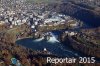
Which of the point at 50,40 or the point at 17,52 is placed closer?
the point at 17,52

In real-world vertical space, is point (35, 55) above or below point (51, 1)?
above

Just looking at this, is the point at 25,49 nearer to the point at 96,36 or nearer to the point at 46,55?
the point at 46,55

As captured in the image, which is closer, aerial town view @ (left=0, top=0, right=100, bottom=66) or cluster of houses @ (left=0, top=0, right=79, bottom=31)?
aerial town view @ (left=0, top=0, right=100, bottom=66)

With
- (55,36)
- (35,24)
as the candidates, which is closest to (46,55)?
(55,36)

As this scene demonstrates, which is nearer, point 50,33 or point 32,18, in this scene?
point 50,33

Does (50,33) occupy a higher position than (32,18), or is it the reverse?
(50,33)

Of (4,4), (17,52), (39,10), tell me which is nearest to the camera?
(17,52)

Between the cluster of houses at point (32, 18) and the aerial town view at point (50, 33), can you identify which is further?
the cluster of houses at point (32, 18)

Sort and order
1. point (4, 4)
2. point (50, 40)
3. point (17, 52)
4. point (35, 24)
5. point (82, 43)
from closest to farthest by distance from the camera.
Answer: point (17, 52), point (82, 43), point (50, 40), point (35, 24), point (4, 4)
